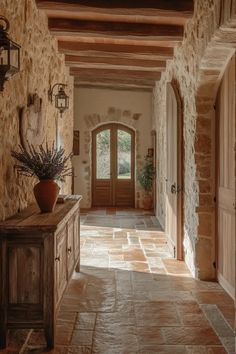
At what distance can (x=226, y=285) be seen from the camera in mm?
3971

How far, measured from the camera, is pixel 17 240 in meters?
2.77

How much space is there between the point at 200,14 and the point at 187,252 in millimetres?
2685

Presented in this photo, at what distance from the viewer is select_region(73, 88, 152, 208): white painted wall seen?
10836mm

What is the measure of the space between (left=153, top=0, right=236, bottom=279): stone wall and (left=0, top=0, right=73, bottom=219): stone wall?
1678mm

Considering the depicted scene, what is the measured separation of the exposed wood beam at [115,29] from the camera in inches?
202

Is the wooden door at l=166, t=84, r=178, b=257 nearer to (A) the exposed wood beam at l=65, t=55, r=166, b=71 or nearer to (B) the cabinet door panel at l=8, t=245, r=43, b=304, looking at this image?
(A) the exposed wood beam at l=65, t=55, r=166, b=71

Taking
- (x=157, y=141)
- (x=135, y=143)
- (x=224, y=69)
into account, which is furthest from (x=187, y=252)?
(x=135, y=143)

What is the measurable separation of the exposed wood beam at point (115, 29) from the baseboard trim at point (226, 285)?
302cm

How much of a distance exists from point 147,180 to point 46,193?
7.08 metres

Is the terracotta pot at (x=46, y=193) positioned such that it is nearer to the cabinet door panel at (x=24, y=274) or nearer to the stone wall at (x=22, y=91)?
the stone wall at (x=22, y=91)

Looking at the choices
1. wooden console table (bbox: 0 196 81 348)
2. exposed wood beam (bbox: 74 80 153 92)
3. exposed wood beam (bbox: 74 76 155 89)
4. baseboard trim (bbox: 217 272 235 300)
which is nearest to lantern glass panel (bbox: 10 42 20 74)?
wooden console table (bbox: 0 196 81 348)

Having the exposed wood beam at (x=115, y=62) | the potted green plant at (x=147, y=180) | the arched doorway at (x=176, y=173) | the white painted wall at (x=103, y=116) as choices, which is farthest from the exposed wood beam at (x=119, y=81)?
the arched doorway at (x=176, y=173)

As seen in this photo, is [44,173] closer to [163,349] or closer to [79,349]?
[79,349]

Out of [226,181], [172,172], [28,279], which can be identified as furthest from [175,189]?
[28,279]
